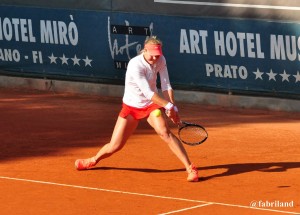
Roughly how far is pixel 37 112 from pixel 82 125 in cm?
197

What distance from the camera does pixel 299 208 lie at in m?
12.2

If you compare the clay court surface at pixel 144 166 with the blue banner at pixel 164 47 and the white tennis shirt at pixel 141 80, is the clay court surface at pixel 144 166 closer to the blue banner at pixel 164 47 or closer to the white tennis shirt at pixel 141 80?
the blue banner at pixel 164 47

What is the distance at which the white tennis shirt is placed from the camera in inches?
533

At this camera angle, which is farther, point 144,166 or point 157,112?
point 144,166

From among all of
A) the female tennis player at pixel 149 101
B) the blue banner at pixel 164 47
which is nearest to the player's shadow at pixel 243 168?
the female tennis player at pixel 149 101

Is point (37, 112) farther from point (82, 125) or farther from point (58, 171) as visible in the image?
point (58, 171)

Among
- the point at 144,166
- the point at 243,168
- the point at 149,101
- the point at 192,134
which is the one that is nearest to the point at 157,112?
the point at 149,101

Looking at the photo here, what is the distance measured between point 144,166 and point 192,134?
1107 millimetres

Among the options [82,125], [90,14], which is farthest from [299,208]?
[90,14]

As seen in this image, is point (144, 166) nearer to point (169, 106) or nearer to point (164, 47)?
point (169, 106)

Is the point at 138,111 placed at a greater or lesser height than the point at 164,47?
greater

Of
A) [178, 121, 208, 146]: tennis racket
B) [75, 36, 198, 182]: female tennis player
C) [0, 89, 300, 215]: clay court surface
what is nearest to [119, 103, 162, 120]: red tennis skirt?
[75, 36, 198, 182]: female tennis player

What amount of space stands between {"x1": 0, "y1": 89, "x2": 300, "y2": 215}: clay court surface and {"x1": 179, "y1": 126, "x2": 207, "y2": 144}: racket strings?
504mm

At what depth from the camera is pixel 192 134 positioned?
14258 millimetres
